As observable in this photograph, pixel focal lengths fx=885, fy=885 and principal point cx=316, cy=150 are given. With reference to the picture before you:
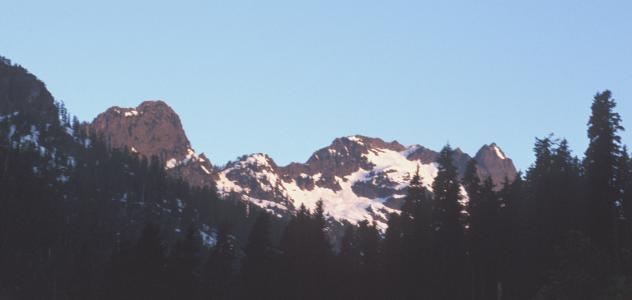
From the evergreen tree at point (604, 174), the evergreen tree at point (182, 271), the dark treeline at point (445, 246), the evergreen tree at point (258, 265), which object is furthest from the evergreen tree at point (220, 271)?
the evergreen tree at point (604, 174)

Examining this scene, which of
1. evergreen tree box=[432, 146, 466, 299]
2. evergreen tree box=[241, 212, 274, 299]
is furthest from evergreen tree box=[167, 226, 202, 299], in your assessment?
evergreen tree box=[432, 146, 466, 299]

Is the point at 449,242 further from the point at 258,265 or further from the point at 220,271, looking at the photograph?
the point at 220,271

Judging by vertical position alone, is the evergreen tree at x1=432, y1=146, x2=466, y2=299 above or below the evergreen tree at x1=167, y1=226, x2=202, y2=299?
above

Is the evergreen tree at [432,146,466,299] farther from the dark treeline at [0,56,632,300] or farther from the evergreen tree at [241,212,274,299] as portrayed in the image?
the evergreen tree at [241,212,274,299]

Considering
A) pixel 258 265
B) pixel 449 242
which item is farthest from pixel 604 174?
pixel 258 265

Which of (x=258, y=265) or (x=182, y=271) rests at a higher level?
(x=258, y=265)

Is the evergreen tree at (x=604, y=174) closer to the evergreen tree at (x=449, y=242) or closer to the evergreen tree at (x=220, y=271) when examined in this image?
the evergreen tree at (x=449, y=242)

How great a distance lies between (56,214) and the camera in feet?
524

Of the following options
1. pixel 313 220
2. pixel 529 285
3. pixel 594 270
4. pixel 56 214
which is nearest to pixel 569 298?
pixel 594 270

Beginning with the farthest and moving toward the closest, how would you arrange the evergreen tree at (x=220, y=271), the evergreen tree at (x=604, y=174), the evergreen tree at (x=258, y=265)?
the evergreen tree at (x=220, y=271), the evergreen tree at (x=258, y=265), the evergreen tree at (x=604, y=174)

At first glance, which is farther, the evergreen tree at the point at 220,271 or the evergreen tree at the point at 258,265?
the evergreen tree at the point at 220,271

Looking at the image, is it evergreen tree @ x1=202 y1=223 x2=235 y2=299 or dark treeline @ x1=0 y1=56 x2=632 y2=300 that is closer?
dark treeline @ x1=0 y1=56 x2=632 y2=300

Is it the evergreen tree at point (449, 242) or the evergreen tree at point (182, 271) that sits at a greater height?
the evergreen tree at point (449, 242)

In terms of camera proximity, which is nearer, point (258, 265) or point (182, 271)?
point (182, 271)
